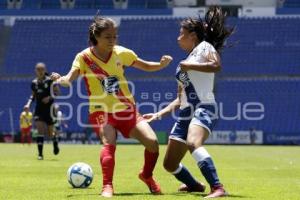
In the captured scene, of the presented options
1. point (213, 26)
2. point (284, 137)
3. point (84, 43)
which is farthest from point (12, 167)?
point (84, 43)

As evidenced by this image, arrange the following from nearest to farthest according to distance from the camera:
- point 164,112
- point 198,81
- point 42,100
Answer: point 198,81 → point 164,112 → point 42,100

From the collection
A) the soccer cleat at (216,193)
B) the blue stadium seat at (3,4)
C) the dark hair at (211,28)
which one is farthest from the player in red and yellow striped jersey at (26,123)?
the soccer cleat at (216,193)

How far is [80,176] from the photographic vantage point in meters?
8.27

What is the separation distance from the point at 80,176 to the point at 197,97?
204 centimetres

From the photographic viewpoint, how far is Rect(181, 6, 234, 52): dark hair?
7.31 meters

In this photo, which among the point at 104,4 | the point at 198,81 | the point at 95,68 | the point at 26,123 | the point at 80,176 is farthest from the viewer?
the point at 104,4

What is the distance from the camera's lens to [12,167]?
12703 mm

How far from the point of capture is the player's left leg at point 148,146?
7469 millimetres

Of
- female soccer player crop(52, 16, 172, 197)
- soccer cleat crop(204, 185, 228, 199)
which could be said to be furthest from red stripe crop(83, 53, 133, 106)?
soccer cleat crop(204, 185, 228, 199)

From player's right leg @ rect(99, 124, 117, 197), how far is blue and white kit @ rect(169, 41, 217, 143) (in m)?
0.70

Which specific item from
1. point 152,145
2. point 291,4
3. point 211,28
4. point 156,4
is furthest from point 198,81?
point 291,4

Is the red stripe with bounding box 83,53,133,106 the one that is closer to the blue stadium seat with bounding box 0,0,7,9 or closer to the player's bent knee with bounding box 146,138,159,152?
the player's bent knee with bounding box 146,138,159,152

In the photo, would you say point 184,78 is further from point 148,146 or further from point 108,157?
point 108,157

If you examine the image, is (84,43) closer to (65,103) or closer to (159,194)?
(65,103)
